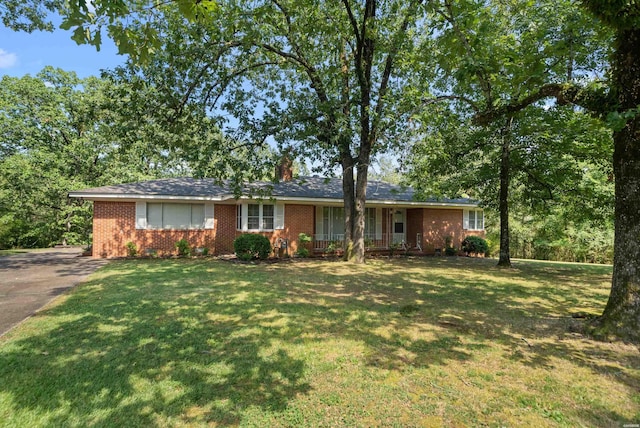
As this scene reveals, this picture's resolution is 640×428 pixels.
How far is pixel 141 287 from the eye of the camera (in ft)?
26.9

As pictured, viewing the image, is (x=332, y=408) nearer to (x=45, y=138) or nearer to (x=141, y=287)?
(x=141, y=287)

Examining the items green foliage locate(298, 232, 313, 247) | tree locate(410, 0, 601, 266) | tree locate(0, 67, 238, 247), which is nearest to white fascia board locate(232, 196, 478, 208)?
green foliage locate(298, 232, 313, 247)

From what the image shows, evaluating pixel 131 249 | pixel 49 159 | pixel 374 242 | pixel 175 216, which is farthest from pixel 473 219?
pixel 49 159

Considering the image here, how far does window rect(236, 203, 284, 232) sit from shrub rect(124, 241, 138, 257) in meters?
4.55

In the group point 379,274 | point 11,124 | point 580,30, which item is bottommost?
point 379,274

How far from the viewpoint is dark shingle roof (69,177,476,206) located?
14.1 meters

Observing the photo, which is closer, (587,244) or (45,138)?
(587,244)

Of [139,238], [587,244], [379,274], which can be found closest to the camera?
[379,274]

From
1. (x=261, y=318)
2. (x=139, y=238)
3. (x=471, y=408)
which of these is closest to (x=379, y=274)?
(x=261, y=318)

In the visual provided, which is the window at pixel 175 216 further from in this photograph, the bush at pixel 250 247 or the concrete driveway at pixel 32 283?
the bush at pixel 250 247

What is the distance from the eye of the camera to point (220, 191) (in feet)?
53.8

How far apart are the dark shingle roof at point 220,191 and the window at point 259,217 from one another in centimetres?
85

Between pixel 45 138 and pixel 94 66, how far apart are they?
16.3 metres

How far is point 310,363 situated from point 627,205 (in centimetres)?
499
